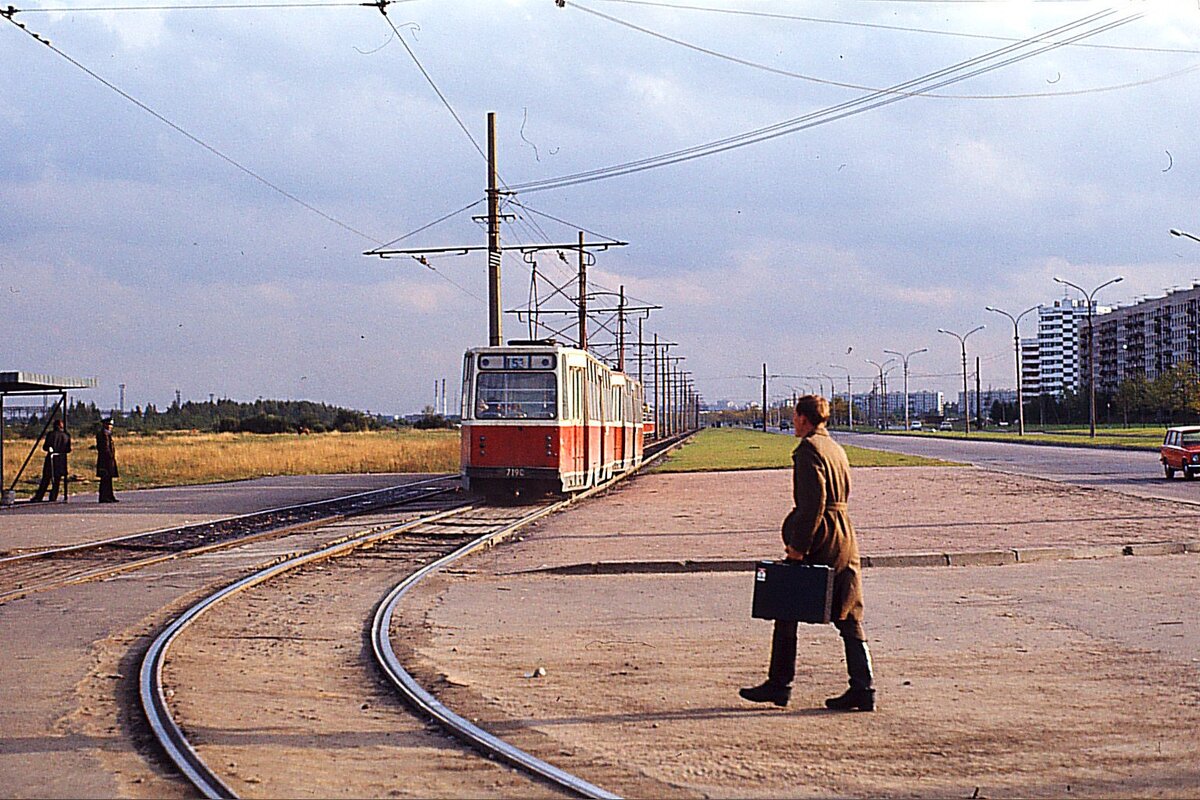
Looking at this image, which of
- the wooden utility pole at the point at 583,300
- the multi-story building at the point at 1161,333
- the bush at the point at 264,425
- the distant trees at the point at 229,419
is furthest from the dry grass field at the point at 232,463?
the multi-story building at the point at 1161,333

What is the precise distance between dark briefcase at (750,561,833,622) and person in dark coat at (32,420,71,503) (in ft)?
79.7

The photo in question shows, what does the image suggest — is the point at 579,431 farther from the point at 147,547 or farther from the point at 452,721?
the point at 452,721

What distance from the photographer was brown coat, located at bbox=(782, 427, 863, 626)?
24.7ft

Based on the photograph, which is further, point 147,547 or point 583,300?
point 583,300

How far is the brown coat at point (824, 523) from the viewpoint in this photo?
24.7 feet

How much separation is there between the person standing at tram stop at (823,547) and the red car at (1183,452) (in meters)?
28.5

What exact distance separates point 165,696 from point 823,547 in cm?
410

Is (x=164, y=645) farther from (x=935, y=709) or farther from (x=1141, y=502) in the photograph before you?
(x=1141, y=502)

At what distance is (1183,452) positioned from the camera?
109 feet

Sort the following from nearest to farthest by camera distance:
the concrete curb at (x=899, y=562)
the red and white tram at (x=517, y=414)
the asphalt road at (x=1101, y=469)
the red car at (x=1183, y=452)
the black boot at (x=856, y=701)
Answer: the black boot at (x=856, y=701) → the concrete curb at (x=899, y=562) → the red and white tram at (x=517, y=414) → the asphalt road at (x=1101, y=469) → the red car at (x=1183, y=452)

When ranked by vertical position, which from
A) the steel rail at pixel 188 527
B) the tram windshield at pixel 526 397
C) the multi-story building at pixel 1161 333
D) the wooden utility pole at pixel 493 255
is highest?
the multi-story building at pixel 1161 333

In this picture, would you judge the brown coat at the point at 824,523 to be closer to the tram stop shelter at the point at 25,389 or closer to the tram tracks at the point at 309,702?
the tram tracks at the point at 309,702

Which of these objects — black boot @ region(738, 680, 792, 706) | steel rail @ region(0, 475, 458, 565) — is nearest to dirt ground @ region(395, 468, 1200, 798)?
black boot @ region(738, 680, 792, 706)

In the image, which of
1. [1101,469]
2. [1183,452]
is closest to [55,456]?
[1183,452]
